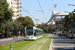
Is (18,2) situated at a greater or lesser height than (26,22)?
greater

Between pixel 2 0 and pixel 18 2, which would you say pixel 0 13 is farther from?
pixel 18 2

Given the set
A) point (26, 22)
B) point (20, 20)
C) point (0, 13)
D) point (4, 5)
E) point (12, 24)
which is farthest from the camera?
point (20, 20)

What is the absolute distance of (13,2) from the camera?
98.1 metres

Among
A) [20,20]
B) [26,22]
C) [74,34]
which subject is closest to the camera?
[74,34]

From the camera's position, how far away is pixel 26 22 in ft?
279

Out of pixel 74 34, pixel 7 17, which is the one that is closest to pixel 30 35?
pixel 7 17

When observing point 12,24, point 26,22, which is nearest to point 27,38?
point 12,24

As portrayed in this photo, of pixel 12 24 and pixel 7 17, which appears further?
pixel 12 24

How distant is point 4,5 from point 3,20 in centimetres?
367

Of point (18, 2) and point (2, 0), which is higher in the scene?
point (18, 2)

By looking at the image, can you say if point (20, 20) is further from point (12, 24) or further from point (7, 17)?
point (7, 17)

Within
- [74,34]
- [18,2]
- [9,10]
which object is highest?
[18,2]

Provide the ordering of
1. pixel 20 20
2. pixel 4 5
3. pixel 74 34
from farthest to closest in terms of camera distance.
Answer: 1. pixel 20 20
2. pixel 74 34
3. pixel 4 5

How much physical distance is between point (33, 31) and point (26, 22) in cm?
5245
